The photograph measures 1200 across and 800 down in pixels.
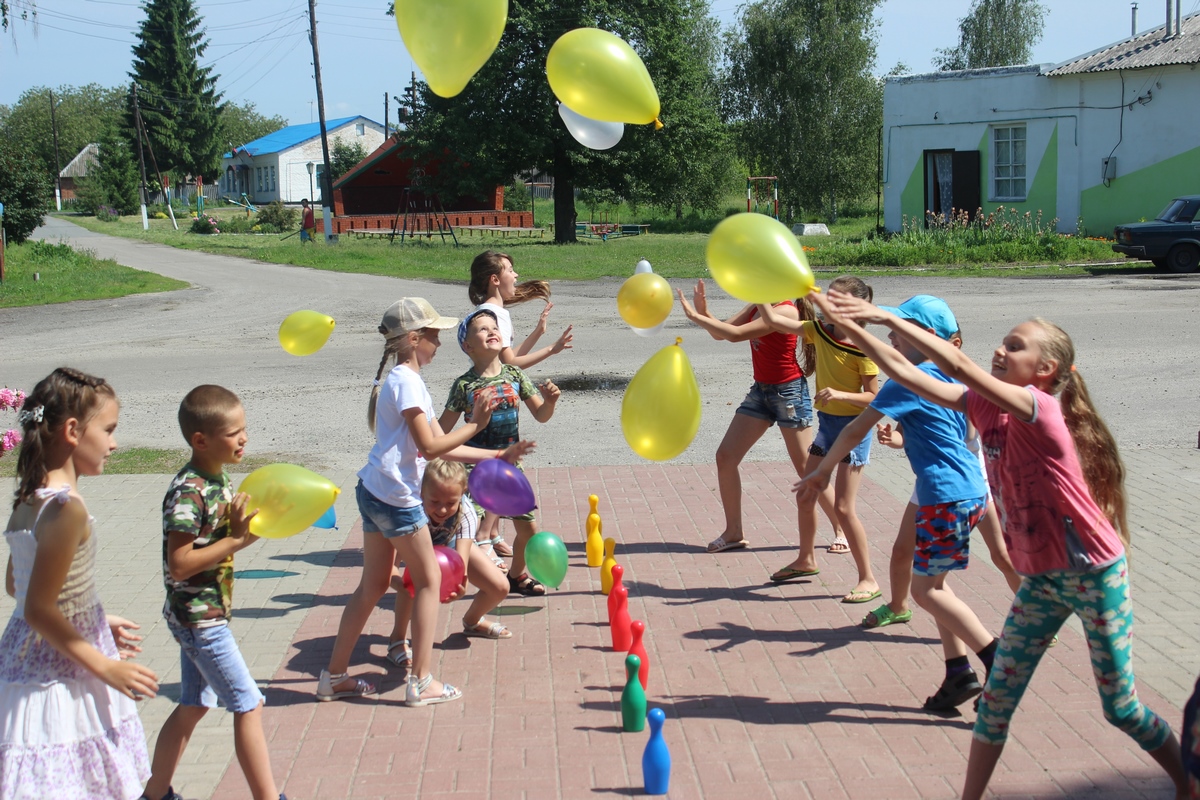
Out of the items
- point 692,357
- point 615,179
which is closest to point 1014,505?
point 692,357

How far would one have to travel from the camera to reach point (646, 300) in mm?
4684

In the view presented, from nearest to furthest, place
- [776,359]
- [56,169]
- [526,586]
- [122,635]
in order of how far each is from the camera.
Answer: [122,635] < [526,586] < [776,359] < [56,169]

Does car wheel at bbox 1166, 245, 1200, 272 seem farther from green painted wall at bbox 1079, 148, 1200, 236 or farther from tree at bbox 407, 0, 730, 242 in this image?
tree at bbox 407, 0, 730, 242

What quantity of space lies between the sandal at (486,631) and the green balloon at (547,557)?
0.44 meters

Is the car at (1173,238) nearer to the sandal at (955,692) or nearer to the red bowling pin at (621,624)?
the sandal at (955,692)

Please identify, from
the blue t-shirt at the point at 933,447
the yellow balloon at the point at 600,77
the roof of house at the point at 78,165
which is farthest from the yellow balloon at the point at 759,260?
the roof of house at the point at 78,165

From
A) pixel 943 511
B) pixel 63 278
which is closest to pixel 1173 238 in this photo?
pixel 943 511

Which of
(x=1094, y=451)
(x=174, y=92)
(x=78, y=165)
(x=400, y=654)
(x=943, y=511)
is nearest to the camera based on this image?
(x=1094, y=451)

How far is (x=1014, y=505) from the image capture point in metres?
3.41

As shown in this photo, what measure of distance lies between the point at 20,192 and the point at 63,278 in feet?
39.7

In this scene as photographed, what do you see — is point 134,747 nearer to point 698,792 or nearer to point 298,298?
point 698,792

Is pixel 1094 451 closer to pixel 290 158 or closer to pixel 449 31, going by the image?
pixel 449 31

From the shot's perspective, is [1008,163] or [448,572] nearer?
[448,572]

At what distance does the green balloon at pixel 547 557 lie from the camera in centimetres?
501
